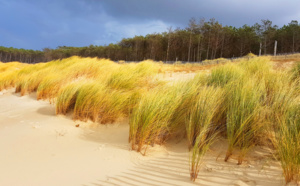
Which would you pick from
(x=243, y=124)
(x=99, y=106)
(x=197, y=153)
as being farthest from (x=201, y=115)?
(x=99, y=106)

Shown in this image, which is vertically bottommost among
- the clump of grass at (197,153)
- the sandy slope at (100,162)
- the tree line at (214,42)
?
the sandy slope at (100,162)

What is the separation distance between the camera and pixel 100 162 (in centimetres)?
198

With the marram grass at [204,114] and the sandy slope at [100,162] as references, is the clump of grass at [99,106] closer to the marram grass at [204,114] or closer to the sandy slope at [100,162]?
the marram grass at [204,114]

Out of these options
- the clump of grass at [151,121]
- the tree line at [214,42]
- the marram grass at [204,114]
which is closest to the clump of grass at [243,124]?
the marram grass at [204,114]

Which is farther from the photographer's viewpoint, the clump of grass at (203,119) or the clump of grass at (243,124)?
the clump of grass at (203,119)

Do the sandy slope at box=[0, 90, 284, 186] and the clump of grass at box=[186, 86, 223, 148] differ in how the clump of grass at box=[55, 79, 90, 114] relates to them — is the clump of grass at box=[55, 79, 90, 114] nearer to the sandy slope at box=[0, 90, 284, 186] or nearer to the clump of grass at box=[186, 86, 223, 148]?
the sandy slope at box=[0, 90, 284, 186]

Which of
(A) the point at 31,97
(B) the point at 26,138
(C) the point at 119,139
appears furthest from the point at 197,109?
(A) the point at 31,97

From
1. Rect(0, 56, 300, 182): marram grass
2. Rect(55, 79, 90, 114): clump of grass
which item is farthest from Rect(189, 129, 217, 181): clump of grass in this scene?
Rect(55, 79, 90, 114): clump of grass

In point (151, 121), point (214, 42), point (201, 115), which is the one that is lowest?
point (151, 121)

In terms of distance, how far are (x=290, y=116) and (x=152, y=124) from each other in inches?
62.3

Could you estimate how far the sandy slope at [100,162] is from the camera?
1631 mm

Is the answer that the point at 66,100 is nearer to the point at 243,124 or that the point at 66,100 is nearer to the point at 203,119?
the point at 203,119

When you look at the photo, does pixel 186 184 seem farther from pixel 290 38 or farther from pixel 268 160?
pixel 290 38

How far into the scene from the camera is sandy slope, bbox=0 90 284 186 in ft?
5.35
